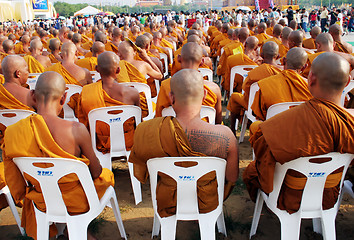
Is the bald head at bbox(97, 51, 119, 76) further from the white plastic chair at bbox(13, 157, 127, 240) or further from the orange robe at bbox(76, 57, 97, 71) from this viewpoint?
the orange robe at bbox(76, 57, 97, 71)

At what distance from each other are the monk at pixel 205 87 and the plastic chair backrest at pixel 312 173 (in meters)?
1.46

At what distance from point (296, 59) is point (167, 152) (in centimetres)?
205

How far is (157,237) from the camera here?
115 inches

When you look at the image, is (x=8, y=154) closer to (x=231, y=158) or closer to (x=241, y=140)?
(x=231, y=158)

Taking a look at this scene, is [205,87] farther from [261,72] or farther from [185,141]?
[185,141]

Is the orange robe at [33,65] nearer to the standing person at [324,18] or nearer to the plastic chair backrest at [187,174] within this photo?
the plastic chair backrest at [187,174]

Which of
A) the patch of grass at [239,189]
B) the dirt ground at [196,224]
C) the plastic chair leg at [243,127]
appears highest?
the plastic chair leg at [243,127]

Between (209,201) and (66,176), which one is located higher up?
(66,176)

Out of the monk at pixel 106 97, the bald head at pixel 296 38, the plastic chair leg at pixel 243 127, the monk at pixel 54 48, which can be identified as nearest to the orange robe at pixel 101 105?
the monk at pixel 106 97

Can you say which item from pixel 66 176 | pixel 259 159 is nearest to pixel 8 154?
pixel 66 176

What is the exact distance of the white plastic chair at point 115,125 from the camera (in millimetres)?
3189

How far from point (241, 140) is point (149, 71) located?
182cm

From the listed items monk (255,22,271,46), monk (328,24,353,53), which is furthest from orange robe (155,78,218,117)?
monk (255,22,271,46)

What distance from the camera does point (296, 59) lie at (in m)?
3.50
